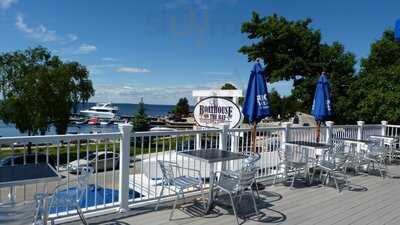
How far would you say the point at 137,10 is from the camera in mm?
25516

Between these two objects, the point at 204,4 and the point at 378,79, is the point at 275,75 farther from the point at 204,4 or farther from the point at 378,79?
the point at 204,4

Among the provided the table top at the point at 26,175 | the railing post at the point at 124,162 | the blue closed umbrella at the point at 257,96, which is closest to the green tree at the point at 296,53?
the blue closed umbrella at the point at 257,96

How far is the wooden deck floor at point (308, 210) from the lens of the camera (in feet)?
14.3

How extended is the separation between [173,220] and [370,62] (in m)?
12.8

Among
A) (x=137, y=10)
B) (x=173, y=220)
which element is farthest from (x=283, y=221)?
(x=137, y=10)

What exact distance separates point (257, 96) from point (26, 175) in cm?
388

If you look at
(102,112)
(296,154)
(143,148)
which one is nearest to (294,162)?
(296,154)

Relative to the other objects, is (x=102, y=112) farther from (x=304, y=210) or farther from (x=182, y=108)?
(x=304, y=210)

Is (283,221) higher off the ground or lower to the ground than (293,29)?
lower

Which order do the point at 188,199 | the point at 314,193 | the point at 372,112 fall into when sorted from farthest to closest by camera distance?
1. the point at 372,112
2. the point at 314,193
3. the point at 188,199

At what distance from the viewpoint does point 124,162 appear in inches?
176

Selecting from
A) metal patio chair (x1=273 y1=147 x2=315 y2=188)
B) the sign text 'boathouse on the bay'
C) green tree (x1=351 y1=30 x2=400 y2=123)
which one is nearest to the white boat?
green tree (x1=351 y1=30 x2=400 y2=123)

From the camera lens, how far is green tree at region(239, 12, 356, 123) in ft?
50.6

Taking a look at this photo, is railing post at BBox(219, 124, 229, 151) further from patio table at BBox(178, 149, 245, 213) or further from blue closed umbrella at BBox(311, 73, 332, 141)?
blue closed umbrella at BBox(311, 73, 332, 141)
